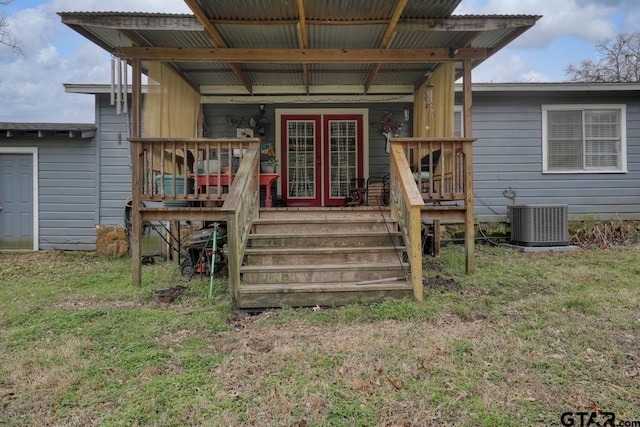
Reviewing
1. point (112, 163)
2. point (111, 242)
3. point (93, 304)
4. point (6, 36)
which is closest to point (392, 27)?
point (93, 304)

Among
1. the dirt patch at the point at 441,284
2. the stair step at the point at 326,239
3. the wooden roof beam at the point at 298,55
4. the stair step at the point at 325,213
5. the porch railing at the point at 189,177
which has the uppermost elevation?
the wooden roof beam at the point at 298,55

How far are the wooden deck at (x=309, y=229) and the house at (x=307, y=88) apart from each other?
13 mm

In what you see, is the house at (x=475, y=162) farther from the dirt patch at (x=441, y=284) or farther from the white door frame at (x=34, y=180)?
the dirt patch at (x=441, y=284)

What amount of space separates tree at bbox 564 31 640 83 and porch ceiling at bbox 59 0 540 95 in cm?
1748

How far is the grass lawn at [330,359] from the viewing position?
79.8 inches

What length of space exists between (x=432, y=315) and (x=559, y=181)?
5.81 m

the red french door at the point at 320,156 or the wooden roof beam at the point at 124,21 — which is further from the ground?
the wooden roof beam at the point at 124,21

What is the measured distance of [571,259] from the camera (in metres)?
5.76

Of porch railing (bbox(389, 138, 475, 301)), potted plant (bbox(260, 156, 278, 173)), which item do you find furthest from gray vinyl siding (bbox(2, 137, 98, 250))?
porch railing (bbox(389, 138, 475, 301))

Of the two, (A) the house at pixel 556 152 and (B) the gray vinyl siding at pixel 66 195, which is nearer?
(B) the gray vinyl siding at pixel 66 195

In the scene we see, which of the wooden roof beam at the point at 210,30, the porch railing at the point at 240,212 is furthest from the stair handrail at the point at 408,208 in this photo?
the wooden roof beam at the point at 210,30

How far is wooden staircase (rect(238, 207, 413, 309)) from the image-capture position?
3.67m

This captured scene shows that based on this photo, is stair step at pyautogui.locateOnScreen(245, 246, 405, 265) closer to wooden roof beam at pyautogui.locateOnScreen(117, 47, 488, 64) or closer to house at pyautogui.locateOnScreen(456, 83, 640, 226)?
wooden roof beam at pyautogui.locateOnScreen(117, 47, 488, 64)

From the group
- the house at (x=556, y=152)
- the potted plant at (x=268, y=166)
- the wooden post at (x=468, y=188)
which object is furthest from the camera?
the house at (x=556, y=152)
